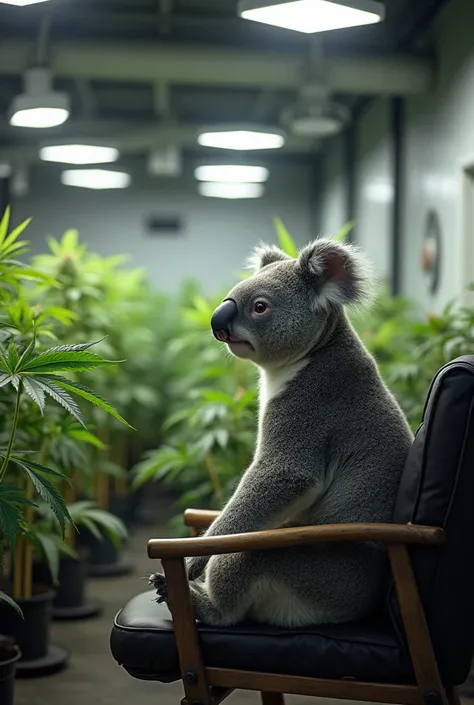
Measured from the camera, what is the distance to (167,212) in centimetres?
1108

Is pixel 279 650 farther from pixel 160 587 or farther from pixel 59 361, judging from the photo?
pixel 59 361

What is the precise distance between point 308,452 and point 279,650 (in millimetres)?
405

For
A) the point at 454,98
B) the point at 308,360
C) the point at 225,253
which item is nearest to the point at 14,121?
the point at 454,98

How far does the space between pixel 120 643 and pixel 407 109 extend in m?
5.22

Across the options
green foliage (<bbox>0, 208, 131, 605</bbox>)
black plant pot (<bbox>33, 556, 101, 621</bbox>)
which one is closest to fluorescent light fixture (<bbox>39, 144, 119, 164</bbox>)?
green foliage (<bbox>0, 208, 131, 605</bbox>)

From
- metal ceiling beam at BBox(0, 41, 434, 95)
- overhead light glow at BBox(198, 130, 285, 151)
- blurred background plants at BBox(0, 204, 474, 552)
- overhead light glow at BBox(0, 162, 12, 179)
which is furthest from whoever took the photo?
overhead light glow at BBox(0, 162, 12, 179)

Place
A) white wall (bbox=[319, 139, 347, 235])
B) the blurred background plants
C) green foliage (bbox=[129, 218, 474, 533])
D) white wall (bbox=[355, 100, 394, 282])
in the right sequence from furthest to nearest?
white wall (bbox=[319, 139, 347, 235]), white wall (bbox=[355, 100, 394, 282]), green foliage (bbox=[129, 218, 474, 533]), the blurred background plants

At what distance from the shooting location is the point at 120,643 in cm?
195

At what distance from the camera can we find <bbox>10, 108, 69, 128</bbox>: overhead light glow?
16.3 ft

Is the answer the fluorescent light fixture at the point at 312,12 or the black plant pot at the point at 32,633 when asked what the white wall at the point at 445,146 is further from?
the black plant pot at the point at 32,633

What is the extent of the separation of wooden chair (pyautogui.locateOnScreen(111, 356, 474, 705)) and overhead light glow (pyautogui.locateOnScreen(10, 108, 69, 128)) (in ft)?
11.9

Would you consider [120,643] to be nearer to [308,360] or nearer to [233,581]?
Result: [233,581]

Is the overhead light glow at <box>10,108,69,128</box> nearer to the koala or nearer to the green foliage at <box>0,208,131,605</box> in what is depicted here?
the green foliage at <box>0,208,131,605</box>

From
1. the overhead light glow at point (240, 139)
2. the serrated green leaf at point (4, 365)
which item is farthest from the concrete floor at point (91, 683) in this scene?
the overhead light glow at point (240, 139)
